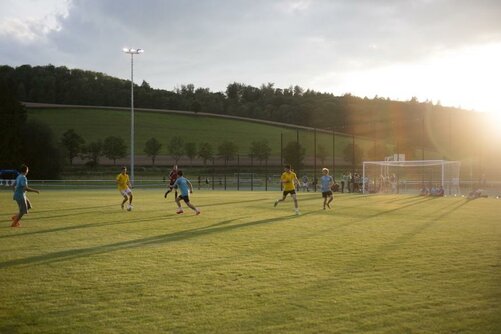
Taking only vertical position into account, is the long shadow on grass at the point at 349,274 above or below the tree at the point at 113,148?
below

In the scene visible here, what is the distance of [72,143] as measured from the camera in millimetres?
85750

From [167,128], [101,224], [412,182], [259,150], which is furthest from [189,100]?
[101,224]

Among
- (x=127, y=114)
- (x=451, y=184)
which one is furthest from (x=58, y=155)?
(x=451, y=184)

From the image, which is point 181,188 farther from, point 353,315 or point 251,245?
point 353,315

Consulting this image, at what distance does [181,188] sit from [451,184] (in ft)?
105

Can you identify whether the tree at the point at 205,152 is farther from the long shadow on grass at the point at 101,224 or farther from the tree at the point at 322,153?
the long shadow on grass at the point at 101,224

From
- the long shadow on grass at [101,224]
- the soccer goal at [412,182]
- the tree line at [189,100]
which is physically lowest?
the long shadow on grass at [101,224]

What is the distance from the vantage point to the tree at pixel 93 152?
8697 cm

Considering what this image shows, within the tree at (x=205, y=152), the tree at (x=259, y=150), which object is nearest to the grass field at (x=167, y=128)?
the tree at (x=259, y=150)

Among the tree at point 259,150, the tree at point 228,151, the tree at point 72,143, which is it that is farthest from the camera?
the tree at point 228,151

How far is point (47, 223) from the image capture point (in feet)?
55.3

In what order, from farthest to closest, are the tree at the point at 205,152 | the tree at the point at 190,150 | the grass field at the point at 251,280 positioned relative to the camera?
the tree at the point at 190,150, the tree at the point at 205,152, the grass field at the point at 251,280

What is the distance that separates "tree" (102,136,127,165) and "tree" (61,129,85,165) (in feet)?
14.3

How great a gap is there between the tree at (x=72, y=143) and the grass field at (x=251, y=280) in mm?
74334
